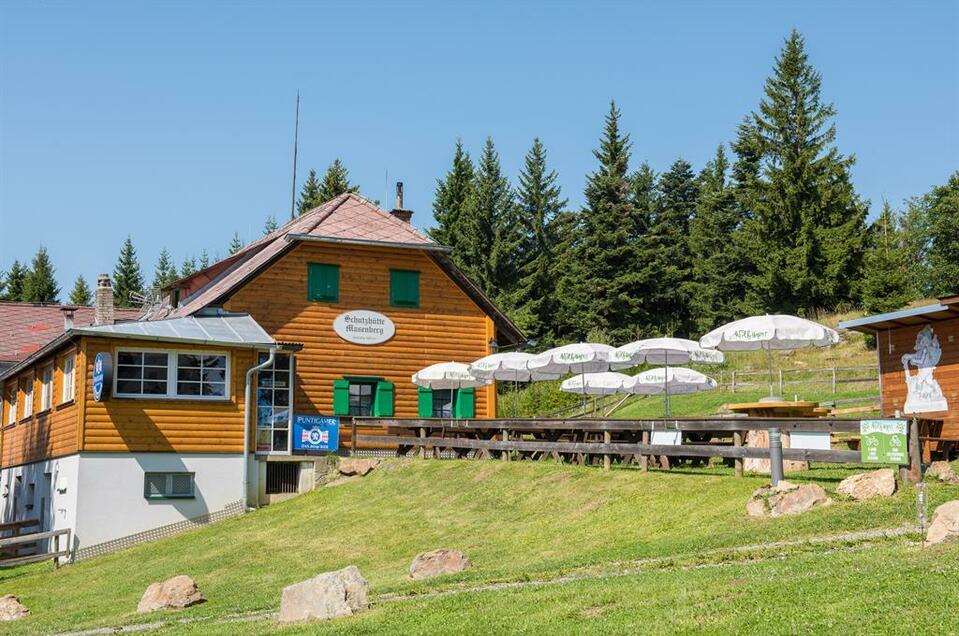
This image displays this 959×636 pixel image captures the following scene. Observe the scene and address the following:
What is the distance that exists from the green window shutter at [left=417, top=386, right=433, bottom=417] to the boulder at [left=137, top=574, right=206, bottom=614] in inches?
656

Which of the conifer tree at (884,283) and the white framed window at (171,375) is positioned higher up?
the conifer tree at (884,283)

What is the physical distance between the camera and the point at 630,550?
572 inches

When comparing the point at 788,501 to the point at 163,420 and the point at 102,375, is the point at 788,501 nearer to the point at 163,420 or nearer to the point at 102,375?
the point at 102,375

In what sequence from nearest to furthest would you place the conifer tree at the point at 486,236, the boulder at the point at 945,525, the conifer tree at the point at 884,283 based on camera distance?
the boulder at the point at 945,525 < the conifer tree at the point at 884,283 < the conifer tree at the point at 486,236

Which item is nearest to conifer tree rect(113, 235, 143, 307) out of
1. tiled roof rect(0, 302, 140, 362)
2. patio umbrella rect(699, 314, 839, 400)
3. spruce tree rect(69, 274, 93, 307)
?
spruce tree rect(69, 274, 93, 307)

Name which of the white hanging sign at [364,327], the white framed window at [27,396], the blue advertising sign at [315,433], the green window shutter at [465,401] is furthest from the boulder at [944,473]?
the white framed window at [27,396]

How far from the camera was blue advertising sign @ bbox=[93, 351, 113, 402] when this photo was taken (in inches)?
1006

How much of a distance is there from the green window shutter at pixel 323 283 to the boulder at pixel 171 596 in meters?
16.1

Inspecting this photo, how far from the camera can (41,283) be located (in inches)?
3041

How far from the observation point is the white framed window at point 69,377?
2733cm

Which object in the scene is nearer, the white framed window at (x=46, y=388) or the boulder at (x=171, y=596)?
the boulder at (x=171, y=596)

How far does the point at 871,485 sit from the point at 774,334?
800 cm

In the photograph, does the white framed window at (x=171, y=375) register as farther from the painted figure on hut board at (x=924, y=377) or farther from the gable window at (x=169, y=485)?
the painted figure on hut board at (x=924, y=377)

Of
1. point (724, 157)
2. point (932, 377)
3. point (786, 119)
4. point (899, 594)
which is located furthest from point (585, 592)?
point (724, 157)
